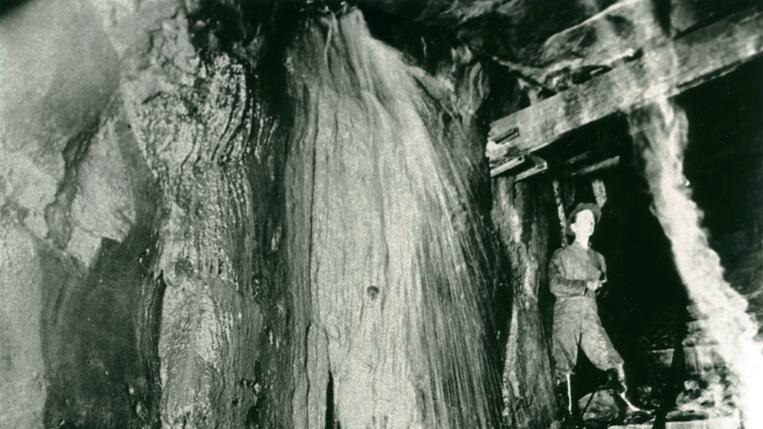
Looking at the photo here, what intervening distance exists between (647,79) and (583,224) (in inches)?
22.5

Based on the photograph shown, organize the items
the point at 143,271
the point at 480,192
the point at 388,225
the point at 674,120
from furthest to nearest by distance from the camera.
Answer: the point at 480,192
the point at 388,225
the point at 674,120
the point at 143,271

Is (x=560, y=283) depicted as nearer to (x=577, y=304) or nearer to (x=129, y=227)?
(x=577, y=304)

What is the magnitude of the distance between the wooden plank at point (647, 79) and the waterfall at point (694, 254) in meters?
0.07

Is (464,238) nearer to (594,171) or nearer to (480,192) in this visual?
(480,192)

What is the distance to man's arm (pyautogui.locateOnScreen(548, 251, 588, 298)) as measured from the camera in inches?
86.4

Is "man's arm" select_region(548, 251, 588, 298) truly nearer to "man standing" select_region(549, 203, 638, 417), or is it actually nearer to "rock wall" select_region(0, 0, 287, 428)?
"man standing" select_region(549, 203, 638, 417)

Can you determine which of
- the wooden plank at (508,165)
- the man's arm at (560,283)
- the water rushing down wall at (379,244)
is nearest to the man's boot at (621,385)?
the man's arm at (560,283)

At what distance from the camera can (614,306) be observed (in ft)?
6.90

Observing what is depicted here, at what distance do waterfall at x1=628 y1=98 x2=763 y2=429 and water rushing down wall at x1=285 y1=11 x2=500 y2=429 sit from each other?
0.65 m

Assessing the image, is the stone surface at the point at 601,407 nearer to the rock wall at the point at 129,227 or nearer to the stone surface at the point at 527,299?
the stone surface at the point at 527,299

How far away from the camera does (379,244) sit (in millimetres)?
2156

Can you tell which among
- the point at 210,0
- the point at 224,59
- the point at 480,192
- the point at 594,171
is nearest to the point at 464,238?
the point at 480,192

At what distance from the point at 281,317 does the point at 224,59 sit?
876mm

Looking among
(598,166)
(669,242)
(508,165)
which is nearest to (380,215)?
(508,165)
